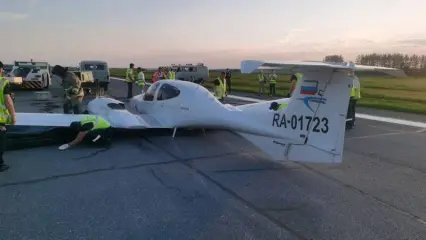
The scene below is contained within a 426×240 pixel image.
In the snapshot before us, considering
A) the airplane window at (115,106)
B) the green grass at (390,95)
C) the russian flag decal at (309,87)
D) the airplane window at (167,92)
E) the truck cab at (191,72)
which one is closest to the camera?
the russian flag decal at (309,87)

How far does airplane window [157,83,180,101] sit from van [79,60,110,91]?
1816 cm

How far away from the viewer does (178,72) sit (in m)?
36.4

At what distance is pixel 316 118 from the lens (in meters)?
6.25

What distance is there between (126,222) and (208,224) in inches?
41.6

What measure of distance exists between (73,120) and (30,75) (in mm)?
19770

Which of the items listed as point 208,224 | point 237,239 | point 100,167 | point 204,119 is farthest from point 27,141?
point 237,239

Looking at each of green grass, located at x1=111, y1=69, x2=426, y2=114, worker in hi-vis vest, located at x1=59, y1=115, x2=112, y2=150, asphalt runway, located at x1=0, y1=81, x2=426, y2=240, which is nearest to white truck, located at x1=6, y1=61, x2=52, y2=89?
green grass, located at x1=111, y1=69, x2=426, y2=114

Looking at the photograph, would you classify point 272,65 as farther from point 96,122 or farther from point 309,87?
point 96,122

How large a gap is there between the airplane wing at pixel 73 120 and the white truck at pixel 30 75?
1837cm

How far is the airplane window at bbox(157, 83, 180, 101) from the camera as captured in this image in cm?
980

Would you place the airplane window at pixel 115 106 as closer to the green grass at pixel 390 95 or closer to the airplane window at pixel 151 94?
the airplane window at pixel 151 94

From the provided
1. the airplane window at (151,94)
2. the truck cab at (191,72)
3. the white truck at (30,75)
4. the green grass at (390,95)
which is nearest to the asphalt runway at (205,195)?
the airplane window at (151,94)

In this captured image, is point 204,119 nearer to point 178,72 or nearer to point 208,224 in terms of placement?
point 208,224

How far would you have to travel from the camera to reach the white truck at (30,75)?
83.0ft
